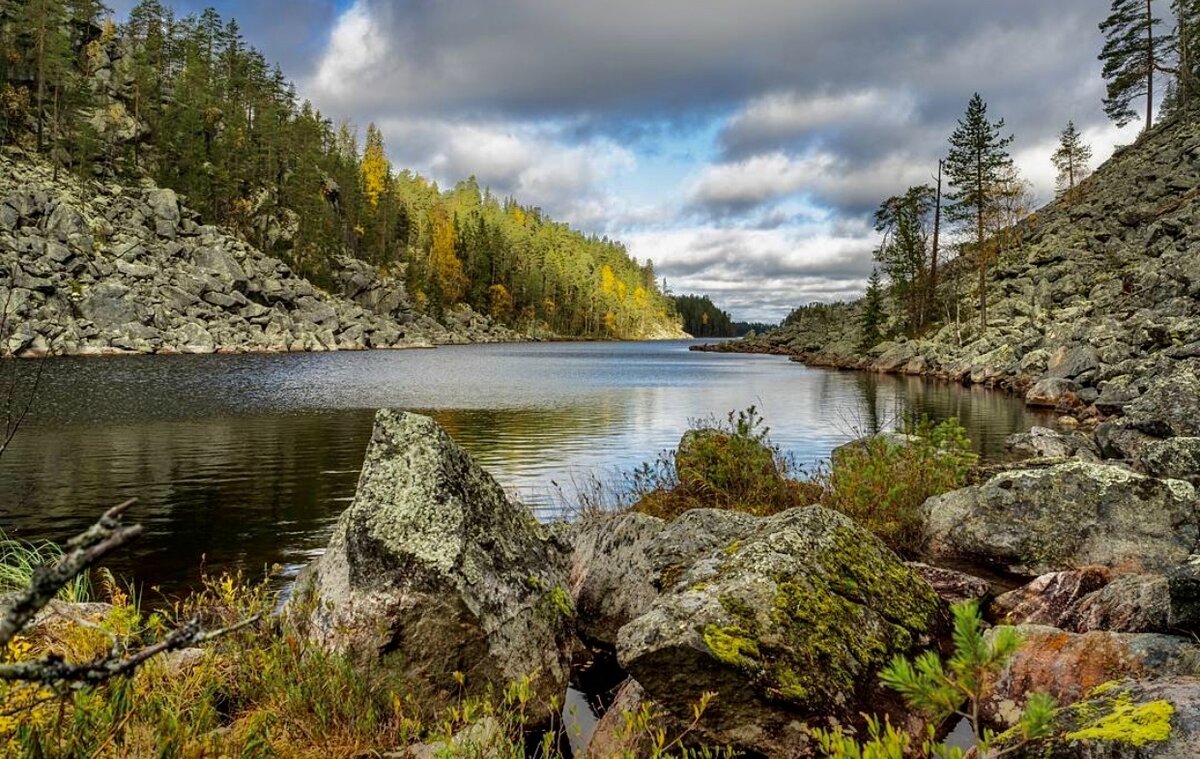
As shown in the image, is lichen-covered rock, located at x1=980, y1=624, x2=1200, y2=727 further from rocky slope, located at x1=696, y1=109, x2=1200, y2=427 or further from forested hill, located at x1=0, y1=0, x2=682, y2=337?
forested hill, located at x1=0, y1=0, x2=682, y2=337

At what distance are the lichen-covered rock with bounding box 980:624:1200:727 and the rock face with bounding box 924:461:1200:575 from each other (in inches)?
148

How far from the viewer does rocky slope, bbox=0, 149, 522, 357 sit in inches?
2685

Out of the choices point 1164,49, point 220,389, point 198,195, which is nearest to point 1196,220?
point 1164,49

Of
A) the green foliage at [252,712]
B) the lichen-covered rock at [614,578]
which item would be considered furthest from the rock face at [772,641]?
the lichen-covered rock at [614,578]

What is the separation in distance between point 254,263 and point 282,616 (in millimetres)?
100386

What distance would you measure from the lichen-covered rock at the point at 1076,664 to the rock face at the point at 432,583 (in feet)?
12.1

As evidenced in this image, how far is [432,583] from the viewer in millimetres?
6418

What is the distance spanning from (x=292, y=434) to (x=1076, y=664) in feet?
89.3

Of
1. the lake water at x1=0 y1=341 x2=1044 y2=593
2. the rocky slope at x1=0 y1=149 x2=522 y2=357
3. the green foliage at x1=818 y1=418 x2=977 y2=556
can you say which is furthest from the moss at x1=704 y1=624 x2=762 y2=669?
the rocky slope at x1=0 y1=149 x2=522 y2=357

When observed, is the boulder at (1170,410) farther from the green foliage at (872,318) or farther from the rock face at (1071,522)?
the green foliage at (872,318)

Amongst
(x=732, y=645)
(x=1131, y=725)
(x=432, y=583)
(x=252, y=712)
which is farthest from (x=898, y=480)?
(x=252, y=712)

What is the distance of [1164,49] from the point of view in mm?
69000

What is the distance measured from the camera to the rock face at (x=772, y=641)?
5352 mm

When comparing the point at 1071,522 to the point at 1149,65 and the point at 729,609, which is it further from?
the point at 1149,65
